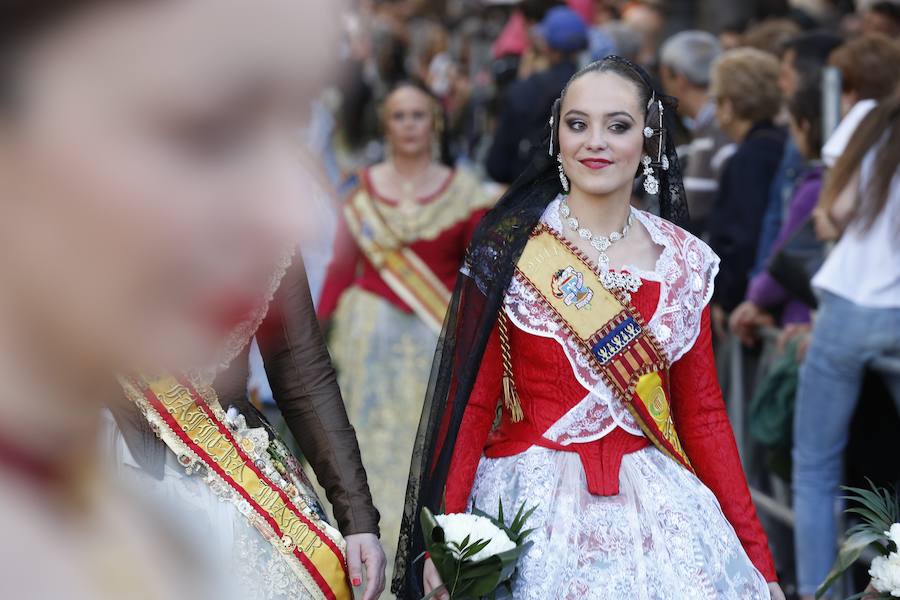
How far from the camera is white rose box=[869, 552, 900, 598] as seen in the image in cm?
306

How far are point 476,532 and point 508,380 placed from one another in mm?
545

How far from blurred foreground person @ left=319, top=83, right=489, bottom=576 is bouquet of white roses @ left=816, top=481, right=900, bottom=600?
9.68ft

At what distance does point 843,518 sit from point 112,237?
4862 millimetres

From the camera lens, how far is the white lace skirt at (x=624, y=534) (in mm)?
3127

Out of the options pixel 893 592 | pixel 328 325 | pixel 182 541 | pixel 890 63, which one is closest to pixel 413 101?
pixel 328 325

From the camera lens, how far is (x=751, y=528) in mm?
3389

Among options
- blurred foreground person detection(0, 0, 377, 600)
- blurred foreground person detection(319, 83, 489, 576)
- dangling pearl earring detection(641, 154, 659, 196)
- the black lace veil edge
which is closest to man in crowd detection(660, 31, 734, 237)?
blurred foreground person detection(319, 83, 489, 576)

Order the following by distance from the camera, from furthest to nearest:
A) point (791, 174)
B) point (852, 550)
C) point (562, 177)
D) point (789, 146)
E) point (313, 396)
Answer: point (789, 146)
point (791, 174)
point (562, 177)
point (852, 550)
point (313, 396)

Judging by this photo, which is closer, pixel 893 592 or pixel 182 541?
pixel 182 541

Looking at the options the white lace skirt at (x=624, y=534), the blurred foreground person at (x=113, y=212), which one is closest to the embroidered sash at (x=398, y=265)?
the white lace skirt at (x=624, y=534)

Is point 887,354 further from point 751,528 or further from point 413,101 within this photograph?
point 413,101

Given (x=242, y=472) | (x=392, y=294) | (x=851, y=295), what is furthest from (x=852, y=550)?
(x=392, y=294)

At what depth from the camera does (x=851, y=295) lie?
4711mm

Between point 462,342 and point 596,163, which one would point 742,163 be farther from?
point 462,342
